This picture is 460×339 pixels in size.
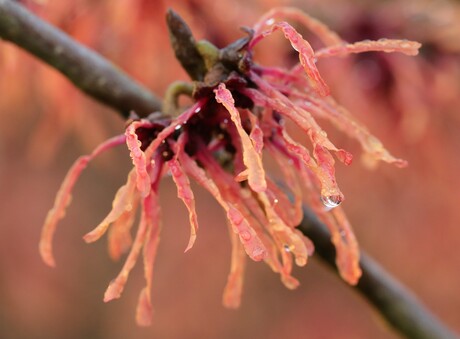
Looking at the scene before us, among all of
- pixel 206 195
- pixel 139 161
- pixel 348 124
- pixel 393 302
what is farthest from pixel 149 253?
pixel 206 195

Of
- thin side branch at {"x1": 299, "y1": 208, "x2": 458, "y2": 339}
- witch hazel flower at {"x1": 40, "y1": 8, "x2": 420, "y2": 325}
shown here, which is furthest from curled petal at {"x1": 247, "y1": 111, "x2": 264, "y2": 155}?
thin side branch at {"x1": 299, "y1": 208, "x2": 458, "y2": 339}

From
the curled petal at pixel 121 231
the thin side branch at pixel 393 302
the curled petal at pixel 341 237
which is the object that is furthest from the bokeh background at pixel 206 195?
the curled petal at pixel 121 231

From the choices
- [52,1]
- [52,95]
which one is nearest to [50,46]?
[52,1]

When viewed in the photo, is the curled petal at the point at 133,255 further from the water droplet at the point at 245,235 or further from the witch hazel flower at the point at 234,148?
the water droplet at the point at 245,235

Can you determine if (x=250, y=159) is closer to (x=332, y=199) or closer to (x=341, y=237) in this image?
(x=332, y=199)

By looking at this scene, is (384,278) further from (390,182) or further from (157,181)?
(390,182)

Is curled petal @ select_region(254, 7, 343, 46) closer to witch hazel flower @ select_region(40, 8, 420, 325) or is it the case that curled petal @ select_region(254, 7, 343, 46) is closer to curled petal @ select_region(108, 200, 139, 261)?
witch hazel flower @ select_region(40, 8, 420, 325)
